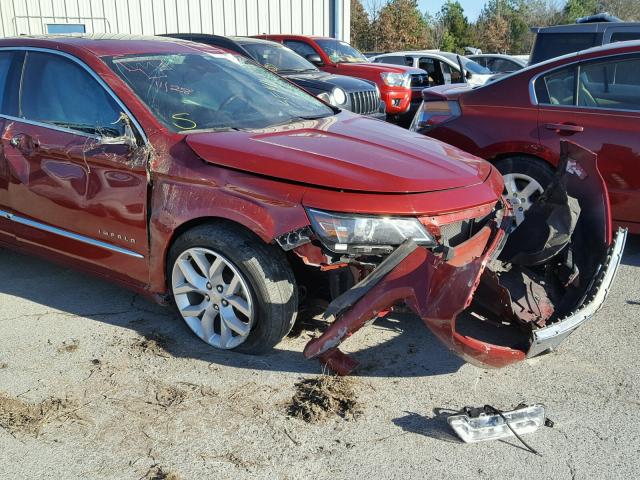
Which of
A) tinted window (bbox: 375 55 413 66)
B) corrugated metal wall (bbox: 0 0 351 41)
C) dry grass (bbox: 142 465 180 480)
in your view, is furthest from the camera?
tinted window (bbox: 375 55 413 66)

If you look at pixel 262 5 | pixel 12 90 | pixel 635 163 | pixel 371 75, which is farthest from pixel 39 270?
pixel 262 5

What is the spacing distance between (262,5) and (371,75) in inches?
266

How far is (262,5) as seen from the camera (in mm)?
16734

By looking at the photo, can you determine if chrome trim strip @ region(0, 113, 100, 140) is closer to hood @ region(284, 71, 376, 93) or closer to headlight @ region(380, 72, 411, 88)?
hood @ region(284, 71, 376, 93)

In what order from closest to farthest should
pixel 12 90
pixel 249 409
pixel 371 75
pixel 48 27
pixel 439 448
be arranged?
pixel 439 448, pixel 249 409, pixel 12 90, pixel 371 75, pixel 48 27

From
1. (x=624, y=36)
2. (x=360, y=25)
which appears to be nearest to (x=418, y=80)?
(x=624, y=36)

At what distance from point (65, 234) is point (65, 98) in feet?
2.84

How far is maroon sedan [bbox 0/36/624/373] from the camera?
10.3 feet

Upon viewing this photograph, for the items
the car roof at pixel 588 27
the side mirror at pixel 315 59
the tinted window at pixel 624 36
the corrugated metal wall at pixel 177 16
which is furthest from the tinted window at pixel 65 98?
the corrugated metal wall at pixel 177 16

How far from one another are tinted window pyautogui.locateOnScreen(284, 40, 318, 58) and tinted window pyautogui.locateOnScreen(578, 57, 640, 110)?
728 cm

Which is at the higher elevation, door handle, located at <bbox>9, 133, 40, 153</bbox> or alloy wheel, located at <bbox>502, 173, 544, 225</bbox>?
door handle, located at <bbox>9, 133, 40, 153</bbox>

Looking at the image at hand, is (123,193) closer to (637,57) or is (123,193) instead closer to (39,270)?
(39,270)

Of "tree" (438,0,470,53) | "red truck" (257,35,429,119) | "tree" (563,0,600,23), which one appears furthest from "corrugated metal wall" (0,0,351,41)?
"tree" (563,0,600,23)

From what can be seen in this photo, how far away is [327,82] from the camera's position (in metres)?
9.09
